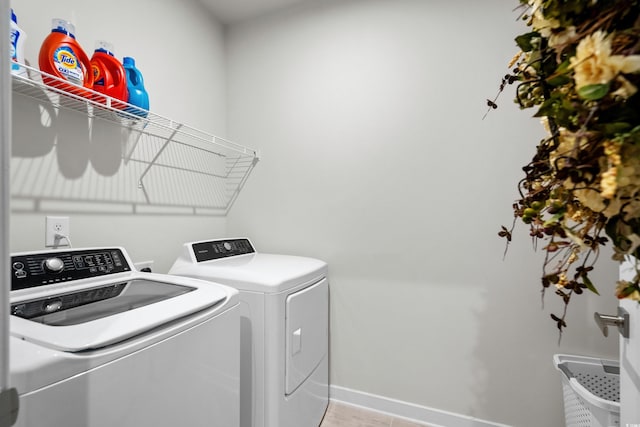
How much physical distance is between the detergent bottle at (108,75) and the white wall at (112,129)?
0.14 m

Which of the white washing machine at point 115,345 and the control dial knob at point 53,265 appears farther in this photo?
the control dial knob at point 53,265

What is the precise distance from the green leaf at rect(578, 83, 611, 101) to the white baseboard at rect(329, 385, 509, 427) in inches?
76.5

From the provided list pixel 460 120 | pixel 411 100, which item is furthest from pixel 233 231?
pixel 460 120

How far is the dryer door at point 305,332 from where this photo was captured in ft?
4.77

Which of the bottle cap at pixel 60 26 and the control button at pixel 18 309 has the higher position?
the bottle cap at pixel 60 26

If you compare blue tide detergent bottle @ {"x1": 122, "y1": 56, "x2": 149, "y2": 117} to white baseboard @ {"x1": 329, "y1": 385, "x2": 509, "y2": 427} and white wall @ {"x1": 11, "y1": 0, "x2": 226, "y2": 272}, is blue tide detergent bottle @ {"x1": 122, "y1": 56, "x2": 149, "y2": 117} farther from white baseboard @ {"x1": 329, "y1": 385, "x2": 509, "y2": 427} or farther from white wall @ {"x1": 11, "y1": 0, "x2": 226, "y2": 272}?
white baseboard @ {"x1": 329, "y1": 385, "x2": 509, "y2": 427}

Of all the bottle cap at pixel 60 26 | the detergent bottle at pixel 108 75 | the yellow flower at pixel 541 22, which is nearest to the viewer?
the yellow flower at pixel 541 22

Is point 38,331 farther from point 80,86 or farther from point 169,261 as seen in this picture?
point 169,261

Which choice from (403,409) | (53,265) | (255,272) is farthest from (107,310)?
(403,409)

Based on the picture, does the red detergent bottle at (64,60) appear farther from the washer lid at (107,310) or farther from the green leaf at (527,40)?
the green leaf at (527,40)

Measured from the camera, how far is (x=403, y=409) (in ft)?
6.03

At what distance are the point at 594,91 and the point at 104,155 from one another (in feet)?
6.02

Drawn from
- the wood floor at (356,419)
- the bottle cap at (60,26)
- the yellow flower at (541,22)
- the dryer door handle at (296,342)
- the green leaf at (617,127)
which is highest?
the bottle cap at (60,26)

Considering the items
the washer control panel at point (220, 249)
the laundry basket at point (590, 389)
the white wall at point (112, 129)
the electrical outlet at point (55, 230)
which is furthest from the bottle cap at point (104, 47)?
the laundry basket at point (590, 389)
